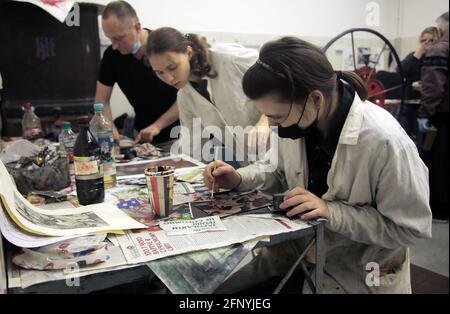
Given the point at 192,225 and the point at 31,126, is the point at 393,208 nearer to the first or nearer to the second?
the point at 192,225

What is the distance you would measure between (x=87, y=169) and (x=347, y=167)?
0.64m

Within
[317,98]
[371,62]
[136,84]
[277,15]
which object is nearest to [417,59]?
[371,62]

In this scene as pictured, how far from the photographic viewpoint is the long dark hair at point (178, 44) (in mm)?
1121

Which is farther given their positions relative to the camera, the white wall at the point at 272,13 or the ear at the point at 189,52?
the ear at the point at 189,52

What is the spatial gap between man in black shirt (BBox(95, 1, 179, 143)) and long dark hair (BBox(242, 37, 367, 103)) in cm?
54

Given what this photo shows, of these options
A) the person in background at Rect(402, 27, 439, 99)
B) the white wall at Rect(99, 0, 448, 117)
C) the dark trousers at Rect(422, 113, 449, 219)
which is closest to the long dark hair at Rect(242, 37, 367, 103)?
the white wall at Rect(99, 0, 448, 117)

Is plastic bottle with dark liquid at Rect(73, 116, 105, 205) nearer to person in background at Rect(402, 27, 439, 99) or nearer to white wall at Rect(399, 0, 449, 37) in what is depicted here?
white wall at Rect(399, 0, 449, 37)

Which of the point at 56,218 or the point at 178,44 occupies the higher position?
the point at 178,44

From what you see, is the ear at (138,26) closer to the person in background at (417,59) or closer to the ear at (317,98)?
the ear at (317,98)

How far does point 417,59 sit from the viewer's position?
1882 millimetres

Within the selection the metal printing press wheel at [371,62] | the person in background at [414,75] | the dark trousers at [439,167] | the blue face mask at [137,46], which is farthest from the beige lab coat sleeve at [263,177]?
the dark trousers at [439,167]

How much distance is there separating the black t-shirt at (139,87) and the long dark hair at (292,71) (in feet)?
2.15

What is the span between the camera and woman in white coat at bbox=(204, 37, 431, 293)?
0.87 meters

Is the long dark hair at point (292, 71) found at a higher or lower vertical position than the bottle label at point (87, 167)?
higher
